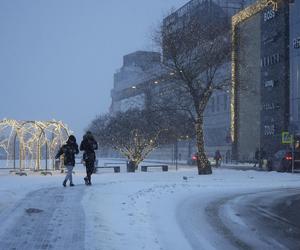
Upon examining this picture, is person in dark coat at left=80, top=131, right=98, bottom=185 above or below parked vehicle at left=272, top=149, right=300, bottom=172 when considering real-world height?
above

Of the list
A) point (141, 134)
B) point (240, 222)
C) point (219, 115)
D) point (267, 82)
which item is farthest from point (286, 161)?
point (219, 115)

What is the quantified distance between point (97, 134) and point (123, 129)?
5796mm

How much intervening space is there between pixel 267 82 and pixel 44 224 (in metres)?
60.1

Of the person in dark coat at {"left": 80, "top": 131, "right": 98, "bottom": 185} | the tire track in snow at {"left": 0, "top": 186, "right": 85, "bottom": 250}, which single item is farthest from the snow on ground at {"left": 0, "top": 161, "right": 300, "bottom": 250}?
the person in dark coat at {"left": 80, "top": 131, "right": 98, "bottom": 185}

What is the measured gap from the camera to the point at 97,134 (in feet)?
178

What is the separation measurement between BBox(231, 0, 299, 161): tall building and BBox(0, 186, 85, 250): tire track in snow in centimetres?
4638

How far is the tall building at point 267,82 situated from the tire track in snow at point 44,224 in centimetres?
4638

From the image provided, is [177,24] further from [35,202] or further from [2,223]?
[2,223]

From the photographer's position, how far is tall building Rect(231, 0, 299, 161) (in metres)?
61.7

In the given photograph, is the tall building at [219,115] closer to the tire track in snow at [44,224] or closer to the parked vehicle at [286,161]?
the parked vehicle at [286,161]

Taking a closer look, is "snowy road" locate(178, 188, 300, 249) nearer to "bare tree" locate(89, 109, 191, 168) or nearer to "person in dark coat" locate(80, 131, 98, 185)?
"person in dark coat" locate(80, 131, 98, 185)

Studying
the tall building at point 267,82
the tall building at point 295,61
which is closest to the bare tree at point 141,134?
the tall building at point 267,82

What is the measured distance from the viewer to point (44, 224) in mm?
9602

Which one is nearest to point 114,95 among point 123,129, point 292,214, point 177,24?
point 123,129
